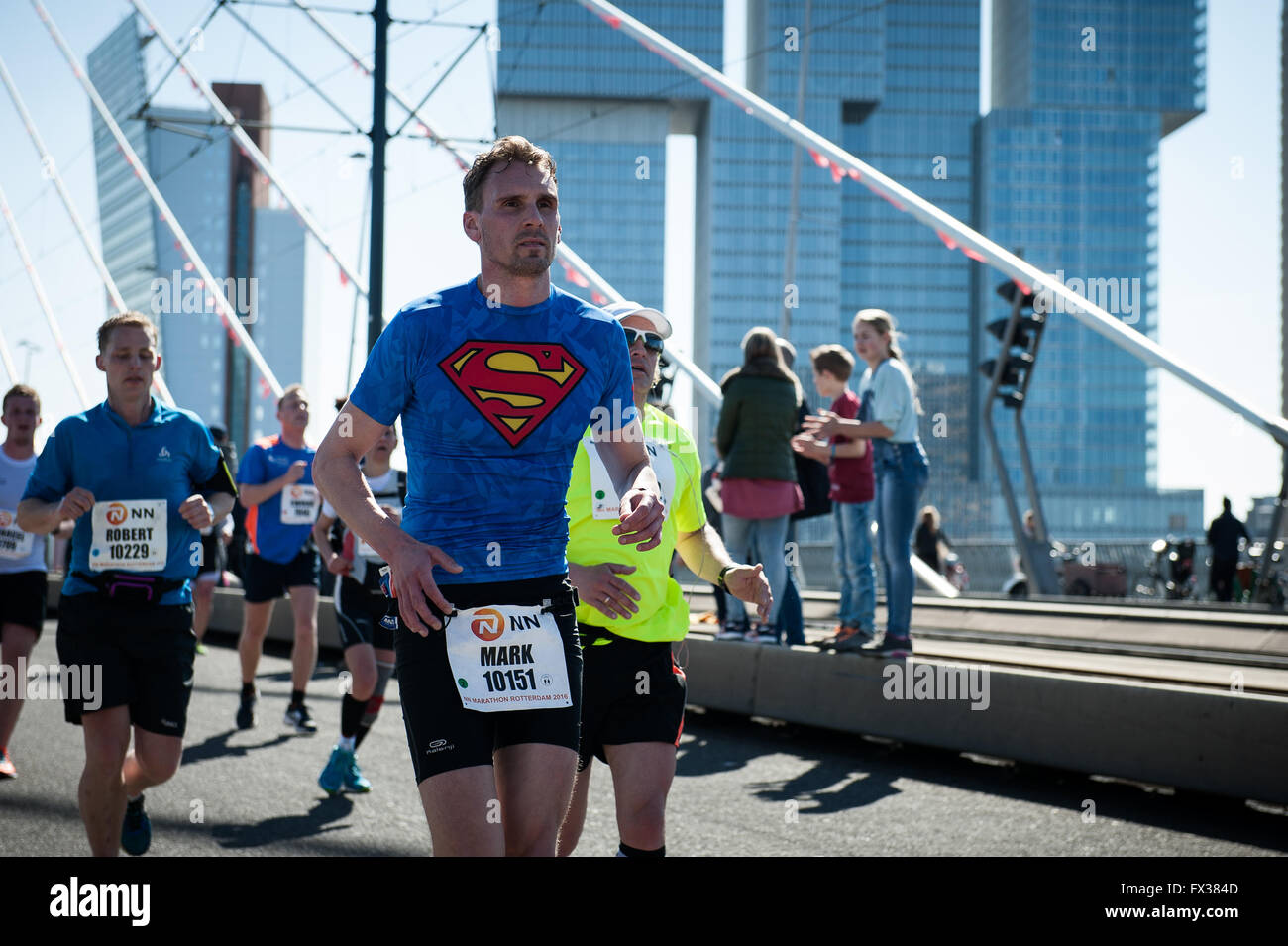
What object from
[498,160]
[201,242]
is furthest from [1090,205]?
[498,160]

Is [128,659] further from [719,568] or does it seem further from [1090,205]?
[1090,205]

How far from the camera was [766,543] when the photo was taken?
9.21 metres

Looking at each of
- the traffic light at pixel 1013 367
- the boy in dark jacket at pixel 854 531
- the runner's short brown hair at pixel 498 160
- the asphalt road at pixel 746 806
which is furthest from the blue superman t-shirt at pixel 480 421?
the traffic light at pixel 1013 367

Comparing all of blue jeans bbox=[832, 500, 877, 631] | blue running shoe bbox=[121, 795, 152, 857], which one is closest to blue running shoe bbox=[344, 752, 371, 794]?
blue running shoe bbox=[121, 795, 152, 857]

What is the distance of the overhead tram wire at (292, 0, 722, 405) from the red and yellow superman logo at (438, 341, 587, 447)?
12.5m

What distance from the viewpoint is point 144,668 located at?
5027 millimetres

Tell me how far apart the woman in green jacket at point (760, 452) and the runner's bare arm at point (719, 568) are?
4.88m

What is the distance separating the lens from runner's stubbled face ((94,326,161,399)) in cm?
511

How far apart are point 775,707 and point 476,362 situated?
21.6 ft

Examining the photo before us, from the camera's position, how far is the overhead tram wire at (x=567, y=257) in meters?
16.0

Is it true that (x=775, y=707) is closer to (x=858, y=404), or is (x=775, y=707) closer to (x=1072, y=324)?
(x=858, y=404)

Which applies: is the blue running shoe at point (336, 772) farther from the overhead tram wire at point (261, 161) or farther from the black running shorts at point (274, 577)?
the overhead tram wire at point (261, 161)

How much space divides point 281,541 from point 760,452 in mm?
3543

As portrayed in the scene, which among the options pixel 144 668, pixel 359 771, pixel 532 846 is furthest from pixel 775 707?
pixel 532 846
